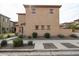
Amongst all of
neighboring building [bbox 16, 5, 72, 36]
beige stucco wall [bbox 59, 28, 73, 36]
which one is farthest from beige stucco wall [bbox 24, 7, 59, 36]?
beige stucco wall [bbox 59, 28, 73, 36]

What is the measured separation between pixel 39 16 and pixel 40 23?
1.17 meters

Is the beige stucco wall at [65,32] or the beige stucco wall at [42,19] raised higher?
the beige stucco wall at [42,19]

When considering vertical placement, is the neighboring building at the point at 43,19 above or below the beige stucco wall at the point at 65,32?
above

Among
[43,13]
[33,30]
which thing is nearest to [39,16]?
[43,13]

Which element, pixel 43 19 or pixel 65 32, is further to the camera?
pixel 65 32

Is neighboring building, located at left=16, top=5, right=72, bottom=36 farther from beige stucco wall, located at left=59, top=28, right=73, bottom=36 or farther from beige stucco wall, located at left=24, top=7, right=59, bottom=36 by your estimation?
beige stucco wall, located at left=59, top=28, right=73, bottom=36

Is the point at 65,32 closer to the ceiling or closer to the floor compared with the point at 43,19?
closer to the floor

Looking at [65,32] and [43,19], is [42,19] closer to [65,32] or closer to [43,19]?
[43,19]

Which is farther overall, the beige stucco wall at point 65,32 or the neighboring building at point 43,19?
the beige stucco wall at point 65,32

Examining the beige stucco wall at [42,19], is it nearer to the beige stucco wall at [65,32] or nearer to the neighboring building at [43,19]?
the neighboring building at [43,19]

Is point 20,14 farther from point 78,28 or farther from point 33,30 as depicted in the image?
point 78,28

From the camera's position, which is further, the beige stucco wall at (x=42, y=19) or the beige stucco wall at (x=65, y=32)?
the beige stucco wall at (x=65, y=32)

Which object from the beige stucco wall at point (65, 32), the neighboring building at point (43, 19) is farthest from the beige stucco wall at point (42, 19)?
the beige stucco wall at point (65, 32)

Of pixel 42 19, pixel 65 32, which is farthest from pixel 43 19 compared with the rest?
pixel 65 32
